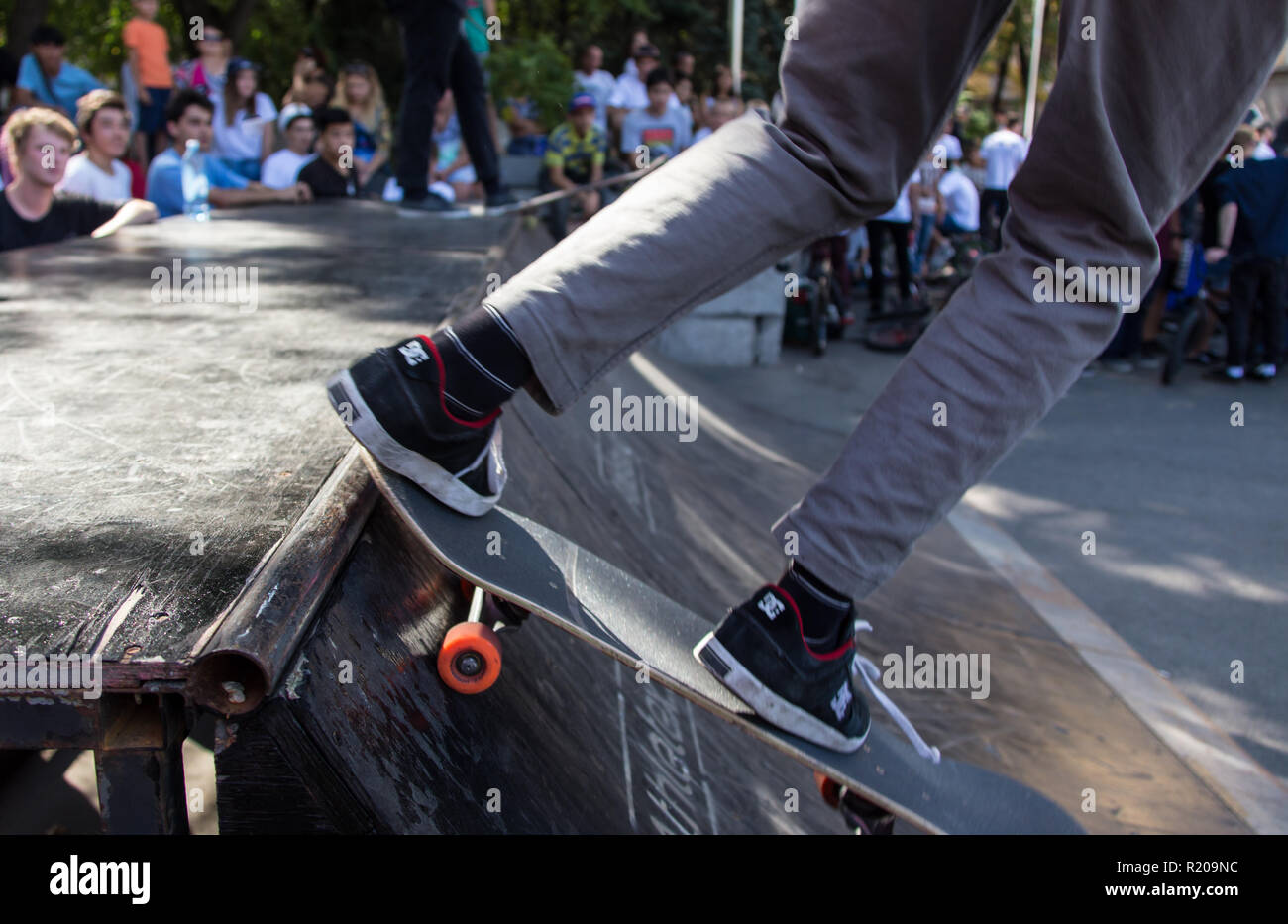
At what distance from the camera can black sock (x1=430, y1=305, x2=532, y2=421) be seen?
5.00 ft

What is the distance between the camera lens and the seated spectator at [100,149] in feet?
A: 21.2

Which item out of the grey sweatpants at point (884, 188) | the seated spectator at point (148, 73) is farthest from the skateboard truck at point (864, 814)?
the seated spectator at point (148, 73)

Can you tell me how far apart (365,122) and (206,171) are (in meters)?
2.02

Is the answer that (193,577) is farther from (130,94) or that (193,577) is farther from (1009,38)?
(1009,38)

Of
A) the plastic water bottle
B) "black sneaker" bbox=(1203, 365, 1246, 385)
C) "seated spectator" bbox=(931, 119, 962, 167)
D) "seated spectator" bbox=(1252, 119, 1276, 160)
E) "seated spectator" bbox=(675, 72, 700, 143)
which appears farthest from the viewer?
"seated spectator" bbox=(675, 72, 700, 143)

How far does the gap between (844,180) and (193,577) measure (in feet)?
3.75

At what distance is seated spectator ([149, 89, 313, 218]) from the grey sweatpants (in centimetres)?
728

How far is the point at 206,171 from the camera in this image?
8289 millimetres

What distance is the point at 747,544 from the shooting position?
4312 mm

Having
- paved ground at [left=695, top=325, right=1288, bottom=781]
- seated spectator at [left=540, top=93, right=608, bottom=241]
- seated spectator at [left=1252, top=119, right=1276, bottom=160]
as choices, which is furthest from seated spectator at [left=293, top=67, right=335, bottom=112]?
seated spectator at [left=1252, top=119, right=1276, bottom=160]

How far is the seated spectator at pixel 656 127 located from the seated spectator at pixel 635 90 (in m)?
0.35

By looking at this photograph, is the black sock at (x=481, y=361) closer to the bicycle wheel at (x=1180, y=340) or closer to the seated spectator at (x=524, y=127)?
the bicycle wheel at (x=1180, y=340)

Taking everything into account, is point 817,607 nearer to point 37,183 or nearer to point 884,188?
point 884,188

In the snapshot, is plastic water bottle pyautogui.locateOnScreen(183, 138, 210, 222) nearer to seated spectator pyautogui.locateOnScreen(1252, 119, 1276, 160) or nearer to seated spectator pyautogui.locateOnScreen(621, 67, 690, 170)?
seated spectator pyautogui.locateOnScreen(621, 67, 690, 170)
